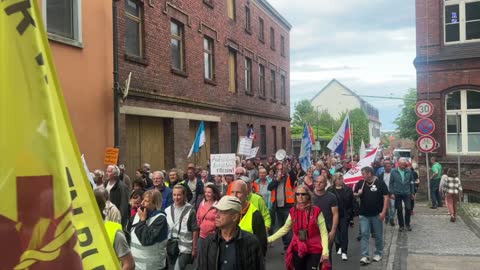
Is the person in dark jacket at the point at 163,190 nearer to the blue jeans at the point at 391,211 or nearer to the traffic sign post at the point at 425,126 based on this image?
the blue jeans at the point at 391,211

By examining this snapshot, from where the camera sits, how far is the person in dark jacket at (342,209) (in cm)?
951

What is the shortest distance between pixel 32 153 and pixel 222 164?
10.9 m

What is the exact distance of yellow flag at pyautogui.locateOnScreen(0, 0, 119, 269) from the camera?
1689 mm

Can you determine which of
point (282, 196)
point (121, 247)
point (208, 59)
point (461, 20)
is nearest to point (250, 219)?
point (121, 247)

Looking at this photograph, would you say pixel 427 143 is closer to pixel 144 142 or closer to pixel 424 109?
pixel 424 109

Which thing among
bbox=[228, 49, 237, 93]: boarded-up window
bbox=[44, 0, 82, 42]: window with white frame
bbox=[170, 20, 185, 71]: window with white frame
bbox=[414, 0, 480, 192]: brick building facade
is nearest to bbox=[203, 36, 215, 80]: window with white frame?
bbox=[170, 20, 185, 71]: window with white frame

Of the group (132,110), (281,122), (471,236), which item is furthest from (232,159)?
(281,122)

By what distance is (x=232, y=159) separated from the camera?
12.5 meters

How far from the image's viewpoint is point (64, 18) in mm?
12086

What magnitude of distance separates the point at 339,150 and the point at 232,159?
5.83 meters

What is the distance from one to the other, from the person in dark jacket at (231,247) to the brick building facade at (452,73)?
17.0 meters

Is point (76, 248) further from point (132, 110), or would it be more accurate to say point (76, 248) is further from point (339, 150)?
point (339, 150)

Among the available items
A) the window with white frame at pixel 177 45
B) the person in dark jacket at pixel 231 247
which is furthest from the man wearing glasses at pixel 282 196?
the window with white frame at pixel 177 45

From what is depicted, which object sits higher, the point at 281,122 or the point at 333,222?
the point at 281,122
